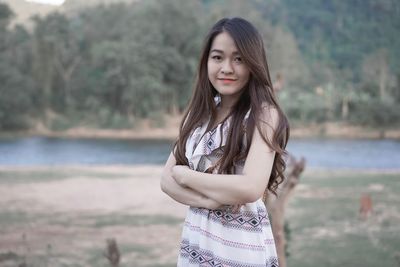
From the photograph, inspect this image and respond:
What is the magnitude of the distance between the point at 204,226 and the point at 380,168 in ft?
24.3

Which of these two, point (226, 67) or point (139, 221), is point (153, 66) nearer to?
point (139, 221)

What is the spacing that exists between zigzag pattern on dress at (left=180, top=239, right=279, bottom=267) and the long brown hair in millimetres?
128

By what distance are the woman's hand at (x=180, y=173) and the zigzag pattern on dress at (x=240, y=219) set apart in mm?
66

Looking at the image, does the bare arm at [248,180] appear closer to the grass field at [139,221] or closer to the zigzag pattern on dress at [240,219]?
the zigzag pattern on dress at [240,219]

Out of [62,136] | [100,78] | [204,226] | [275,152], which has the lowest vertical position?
[62,136]

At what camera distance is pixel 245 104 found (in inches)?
33.4

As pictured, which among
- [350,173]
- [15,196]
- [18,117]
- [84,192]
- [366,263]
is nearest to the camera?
[366,263]

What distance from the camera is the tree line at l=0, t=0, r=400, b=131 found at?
1044 cm

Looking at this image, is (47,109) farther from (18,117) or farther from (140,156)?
(140,156)

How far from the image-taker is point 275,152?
82 cm

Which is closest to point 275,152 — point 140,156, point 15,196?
point 15,196

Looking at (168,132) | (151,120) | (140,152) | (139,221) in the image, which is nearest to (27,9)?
(151,120)

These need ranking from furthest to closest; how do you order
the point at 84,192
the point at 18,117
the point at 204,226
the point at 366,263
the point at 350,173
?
the point at 18,117 < the point at 350,173 < the point at 84,192 < the point at 366,263 < the point at 204,226

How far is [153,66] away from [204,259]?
10.7 m
